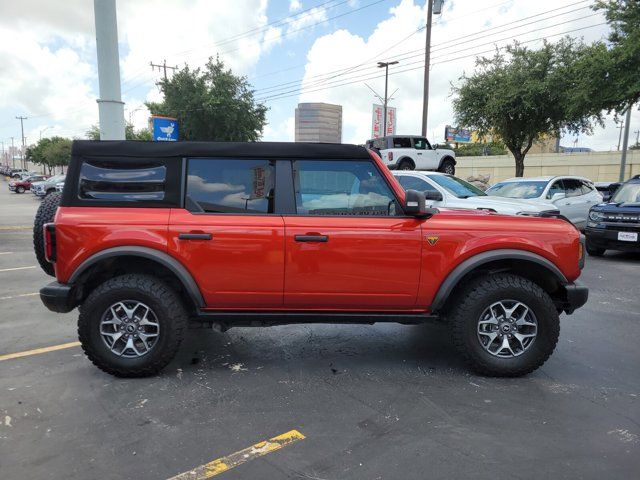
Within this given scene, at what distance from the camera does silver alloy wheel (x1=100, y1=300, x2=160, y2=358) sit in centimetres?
376

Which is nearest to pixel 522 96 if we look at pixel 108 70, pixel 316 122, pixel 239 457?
pixel 108 70

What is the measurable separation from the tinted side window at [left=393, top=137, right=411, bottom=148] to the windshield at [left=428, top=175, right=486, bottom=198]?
319 inches

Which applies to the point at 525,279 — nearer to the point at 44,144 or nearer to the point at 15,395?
the point at 15,395

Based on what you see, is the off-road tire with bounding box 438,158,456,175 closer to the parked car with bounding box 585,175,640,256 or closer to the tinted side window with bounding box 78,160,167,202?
the parked car with bounding box 585,175,640,256

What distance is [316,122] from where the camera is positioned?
54.4 metres

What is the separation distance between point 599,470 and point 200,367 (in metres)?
3.01

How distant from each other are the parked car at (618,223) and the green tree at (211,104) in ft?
85.5

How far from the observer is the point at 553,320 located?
12.6ft

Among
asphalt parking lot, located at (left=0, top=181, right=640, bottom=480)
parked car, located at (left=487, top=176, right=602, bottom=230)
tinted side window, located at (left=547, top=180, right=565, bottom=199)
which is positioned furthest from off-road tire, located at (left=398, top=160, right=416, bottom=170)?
asphalt parking lot, located at (left=0, top=181, right=640, bottom=480)

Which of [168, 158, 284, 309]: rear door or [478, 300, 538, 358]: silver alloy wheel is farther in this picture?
[478, 300, 538, 358]: silver alloy wheel

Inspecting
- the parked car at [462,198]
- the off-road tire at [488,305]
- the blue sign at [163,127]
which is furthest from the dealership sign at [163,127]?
the off-road tire at [488,305]

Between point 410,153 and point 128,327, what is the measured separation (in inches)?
601

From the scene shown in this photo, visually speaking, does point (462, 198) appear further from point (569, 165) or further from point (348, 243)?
point (569, 165)

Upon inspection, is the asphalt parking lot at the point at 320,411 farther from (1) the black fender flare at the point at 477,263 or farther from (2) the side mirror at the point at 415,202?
(2) the side mirror at the point at 415,202
